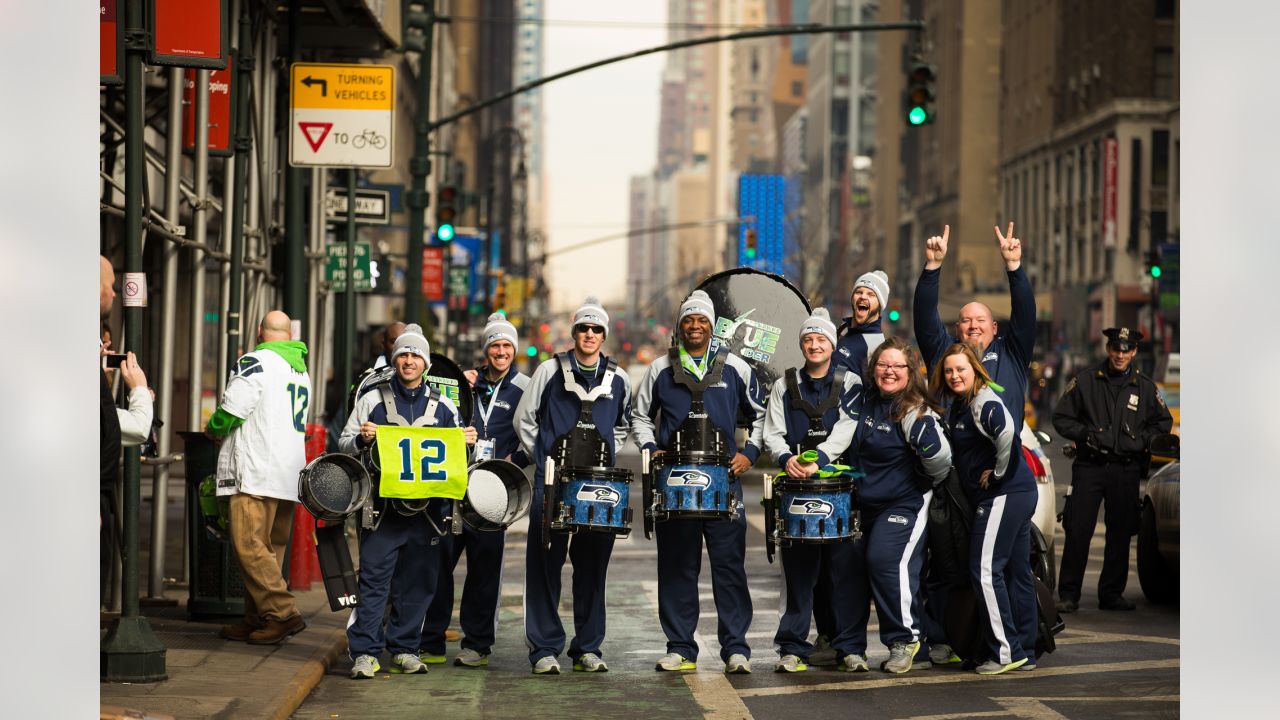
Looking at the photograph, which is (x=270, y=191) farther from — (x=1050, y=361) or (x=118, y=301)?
(x=1050, y=361)

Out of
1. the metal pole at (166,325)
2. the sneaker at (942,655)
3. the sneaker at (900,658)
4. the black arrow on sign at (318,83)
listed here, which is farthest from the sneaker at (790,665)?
the black arrow on sign at (318,83)

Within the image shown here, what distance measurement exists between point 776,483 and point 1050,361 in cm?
6862

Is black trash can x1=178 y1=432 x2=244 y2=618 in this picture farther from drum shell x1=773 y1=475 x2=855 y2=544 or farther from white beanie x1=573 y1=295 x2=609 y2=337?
drum shell x1=773 y1=475 x2=855 y2=544

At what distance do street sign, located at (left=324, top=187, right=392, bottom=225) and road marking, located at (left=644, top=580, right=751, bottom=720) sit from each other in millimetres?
11627

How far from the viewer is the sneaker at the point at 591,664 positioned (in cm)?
1068

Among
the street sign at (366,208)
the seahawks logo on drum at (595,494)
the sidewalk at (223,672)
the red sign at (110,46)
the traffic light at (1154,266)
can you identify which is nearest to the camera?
the sidewalk at (223,672)

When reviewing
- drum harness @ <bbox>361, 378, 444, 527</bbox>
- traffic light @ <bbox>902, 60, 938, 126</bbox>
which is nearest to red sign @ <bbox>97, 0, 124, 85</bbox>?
drum harness @ <bbox>361, 378, 444, 527</bbox>

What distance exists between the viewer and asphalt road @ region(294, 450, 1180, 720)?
30.8ft

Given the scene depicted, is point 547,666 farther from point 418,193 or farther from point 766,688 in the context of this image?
point 418,193

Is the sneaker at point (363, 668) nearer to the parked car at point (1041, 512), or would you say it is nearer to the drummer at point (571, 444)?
the drummer at point (571, 444)

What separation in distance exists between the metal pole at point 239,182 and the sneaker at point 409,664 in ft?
14.4

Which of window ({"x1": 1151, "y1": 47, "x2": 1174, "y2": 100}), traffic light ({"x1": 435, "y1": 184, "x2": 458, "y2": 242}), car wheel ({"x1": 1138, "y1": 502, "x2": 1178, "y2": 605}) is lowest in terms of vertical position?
car wheel ({"x1": 1138, "y1": 502, "x2": 1178, "y2": 605})
